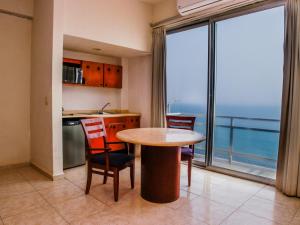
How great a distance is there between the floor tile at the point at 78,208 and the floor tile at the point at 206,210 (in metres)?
0.86

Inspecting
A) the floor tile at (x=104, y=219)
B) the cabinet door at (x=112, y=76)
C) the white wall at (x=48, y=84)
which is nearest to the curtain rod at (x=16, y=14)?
the white wall at (x=48, y=84)

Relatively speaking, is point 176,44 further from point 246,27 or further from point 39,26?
point 39,26

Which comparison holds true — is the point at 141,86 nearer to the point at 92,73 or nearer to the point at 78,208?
the point at 92,73

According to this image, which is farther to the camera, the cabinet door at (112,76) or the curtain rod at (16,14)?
the cabinet door at (112,76)

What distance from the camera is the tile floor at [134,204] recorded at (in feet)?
6.37

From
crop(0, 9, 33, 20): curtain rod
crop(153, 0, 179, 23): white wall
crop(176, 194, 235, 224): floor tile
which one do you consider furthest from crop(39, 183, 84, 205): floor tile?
crop(153, 0, 179, 23): white wall

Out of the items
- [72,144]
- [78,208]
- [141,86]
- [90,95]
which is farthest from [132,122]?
[78,208]

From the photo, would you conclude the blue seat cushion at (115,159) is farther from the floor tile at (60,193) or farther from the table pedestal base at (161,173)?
the floor tile at (60,193)

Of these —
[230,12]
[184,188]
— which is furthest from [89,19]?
[184,188]

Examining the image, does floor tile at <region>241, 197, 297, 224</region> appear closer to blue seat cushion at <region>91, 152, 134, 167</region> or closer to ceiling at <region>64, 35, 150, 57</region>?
blue seat cushion at <region>91, 152, 134, 167</region>

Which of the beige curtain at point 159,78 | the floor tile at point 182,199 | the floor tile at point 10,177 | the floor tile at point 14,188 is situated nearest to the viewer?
the floor tile at point 182,199

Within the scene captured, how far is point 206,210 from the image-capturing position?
7.00ft

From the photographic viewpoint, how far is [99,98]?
177 inches

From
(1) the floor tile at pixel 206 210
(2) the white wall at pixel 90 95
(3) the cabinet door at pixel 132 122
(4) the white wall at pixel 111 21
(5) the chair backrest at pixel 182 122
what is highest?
(4) the white wall at pixel 111 21
